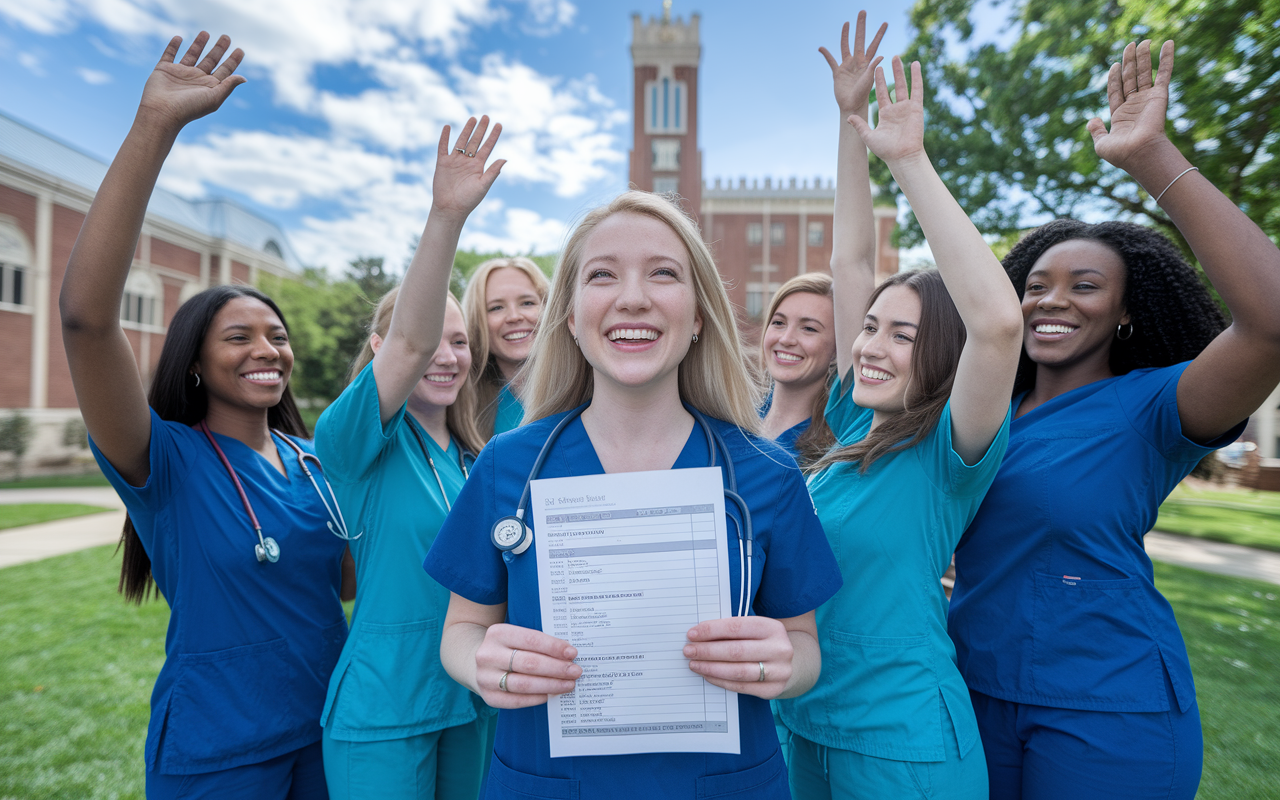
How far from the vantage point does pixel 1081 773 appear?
1744mm

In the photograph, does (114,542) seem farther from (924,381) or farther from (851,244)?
(924,381)

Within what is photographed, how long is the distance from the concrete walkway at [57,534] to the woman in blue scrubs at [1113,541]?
11.5m

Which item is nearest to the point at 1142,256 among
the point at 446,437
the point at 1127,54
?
the point at 1127,54

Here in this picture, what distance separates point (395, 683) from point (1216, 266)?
262cm

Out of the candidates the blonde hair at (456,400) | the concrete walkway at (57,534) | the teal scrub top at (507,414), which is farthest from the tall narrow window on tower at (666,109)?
the blonde hair at (456,400)

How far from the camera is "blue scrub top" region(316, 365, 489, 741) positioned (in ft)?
6.36

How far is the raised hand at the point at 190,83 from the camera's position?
167 cm

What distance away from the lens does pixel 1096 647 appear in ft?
5.98

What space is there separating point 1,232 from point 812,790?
26.8 m

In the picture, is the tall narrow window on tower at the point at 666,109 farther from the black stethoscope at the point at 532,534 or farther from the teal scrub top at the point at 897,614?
the black stethoscope at the point at 532,534

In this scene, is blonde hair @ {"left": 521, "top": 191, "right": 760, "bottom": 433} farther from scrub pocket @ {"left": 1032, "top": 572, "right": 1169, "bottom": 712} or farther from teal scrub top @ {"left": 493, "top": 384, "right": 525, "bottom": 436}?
teal scrub top @ {"left": 493, "top": 384, "right": 525, "bottom": 436}

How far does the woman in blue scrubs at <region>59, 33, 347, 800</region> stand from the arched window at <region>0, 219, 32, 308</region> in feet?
80.8

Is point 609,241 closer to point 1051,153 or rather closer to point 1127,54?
point 1127,54

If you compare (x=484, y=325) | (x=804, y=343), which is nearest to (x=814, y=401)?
(x=804, y=343)
